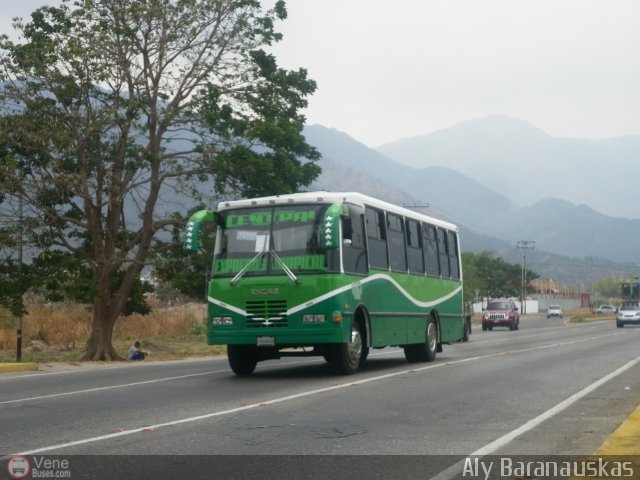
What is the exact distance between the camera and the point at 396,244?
21.5 m

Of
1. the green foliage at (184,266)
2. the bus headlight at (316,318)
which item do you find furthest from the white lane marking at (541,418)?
the green foliage at (184,266)

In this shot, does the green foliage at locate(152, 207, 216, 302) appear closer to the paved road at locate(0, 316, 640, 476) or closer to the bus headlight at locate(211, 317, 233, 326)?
the paved road at locate(0, 316, 640, 476)

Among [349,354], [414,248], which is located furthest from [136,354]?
[349,354]

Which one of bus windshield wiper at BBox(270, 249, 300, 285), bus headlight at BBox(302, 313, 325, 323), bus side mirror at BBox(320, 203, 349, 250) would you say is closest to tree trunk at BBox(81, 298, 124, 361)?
bus windshield wiper at BBox(270, 249, 300, 285)

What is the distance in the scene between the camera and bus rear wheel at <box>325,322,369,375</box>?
18.2m

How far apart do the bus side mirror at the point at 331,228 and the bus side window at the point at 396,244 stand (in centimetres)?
346

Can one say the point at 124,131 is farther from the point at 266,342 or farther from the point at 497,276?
the point at 497,276

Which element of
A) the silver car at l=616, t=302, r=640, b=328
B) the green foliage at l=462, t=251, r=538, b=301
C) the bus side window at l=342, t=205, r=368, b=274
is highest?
the green foliage at l=462, t=251, r=538, b=301

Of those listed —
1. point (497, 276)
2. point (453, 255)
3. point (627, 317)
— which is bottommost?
point (627, 317)

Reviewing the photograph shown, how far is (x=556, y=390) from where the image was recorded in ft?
50.4

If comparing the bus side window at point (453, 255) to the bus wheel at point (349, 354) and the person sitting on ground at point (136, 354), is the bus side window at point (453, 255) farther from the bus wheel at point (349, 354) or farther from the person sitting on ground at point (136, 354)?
the person sitting on ground at point (136, 354)

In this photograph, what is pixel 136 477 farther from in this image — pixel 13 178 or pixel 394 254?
pixel 13 178

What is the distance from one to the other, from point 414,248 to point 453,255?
157 inches

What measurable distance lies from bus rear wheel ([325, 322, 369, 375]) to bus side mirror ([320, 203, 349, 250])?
1.76 meters
